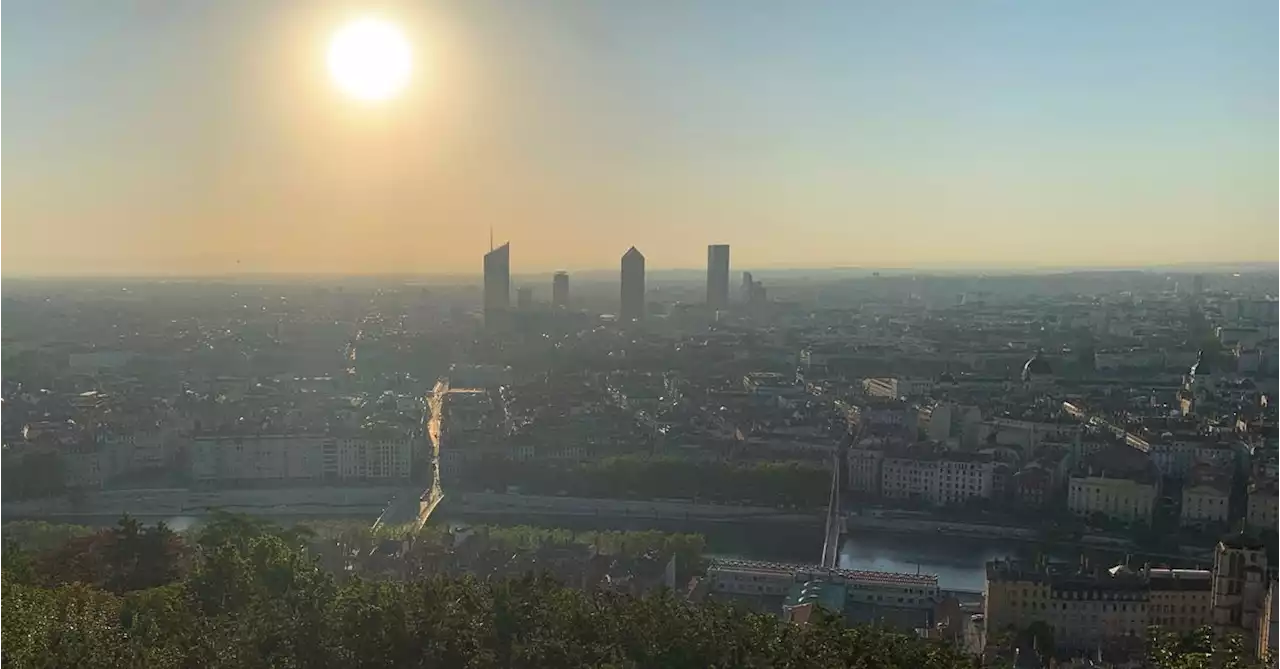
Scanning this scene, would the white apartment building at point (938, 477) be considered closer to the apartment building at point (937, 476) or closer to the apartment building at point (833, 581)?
the apartment building at point (937, 476)

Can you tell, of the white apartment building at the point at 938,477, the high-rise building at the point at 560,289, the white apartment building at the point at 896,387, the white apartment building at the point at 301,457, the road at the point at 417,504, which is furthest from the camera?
the high-rise building at the point at 560,289

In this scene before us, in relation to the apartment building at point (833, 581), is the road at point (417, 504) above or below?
below

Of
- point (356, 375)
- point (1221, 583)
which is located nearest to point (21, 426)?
point (356, 375)

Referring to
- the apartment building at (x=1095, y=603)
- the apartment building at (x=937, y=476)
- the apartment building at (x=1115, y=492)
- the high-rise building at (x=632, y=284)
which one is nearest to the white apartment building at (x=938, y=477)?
the apartment building at (x=937, y=476)

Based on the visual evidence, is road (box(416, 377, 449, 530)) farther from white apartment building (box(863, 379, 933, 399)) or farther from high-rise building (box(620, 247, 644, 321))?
high-rise building (box(620, 247, 644, 321))

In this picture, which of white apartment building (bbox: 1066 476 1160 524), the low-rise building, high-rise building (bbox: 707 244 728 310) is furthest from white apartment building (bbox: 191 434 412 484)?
high-rise building (bbox: 707 244 728 310)

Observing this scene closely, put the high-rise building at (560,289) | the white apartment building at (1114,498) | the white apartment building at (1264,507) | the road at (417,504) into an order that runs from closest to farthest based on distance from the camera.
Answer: the white apartment building at (1264,507) < the road at (417,504) < the white apartment building at (1114,498) < the high-rise building at (560,289)

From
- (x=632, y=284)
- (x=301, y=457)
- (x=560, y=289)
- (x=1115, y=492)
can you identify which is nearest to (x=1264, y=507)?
(x=1115, y=492)

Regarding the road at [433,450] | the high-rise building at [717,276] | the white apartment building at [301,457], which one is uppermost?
the high-rise building at [717,276]
